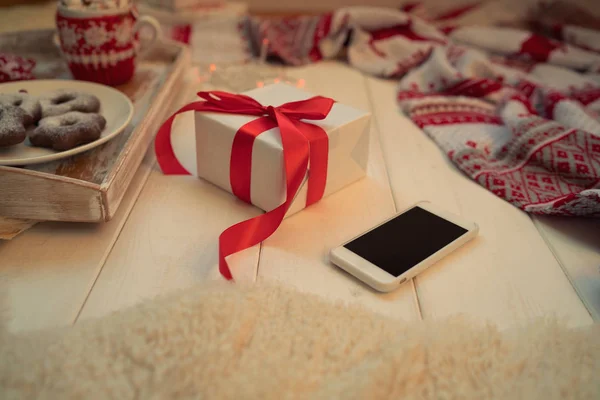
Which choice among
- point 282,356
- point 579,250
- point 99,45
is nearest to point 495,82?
point 579,250

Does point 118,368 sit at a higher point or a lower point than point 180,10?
higher

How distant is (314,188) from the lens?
0.80 metres

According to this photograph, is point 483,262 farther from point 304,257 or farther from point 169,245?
point 169,245

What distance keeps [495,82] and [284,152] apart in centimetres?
70

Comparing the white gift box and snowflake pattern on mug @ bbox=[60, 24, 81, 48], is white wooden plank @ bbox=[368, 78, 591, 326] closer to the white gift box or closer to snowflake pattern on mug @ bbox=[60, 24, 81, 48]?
the white gift box

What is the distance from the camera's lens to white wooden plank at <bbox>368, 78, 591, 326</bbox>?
652 mm

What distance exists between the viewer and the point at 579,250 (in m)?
0.77

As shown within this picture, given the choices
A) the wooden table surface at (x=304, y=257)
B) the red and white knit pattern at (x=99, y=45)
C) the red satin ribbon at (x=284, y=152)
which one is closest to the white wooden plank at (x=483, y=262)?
the wooden table surface at (x=304, y=257)

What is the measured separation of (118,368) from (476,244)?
0.48 m

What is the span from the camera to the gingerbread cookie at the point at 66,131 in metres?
0.76

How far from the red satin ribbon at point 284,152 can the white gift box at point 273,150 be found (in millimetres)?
11

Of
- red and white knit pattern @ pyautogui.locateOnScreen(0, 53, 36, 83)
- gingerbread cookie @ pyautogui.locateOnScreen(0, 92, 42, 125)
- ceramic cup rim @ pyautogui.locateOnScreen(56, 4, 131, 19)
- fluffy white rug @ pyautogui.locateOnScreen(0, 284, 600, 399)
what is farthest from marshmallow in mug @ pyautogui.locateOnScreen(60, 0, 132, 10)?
fluffy white rug @ pyautogui.locateOnScreen(0, 284, 600, 399)

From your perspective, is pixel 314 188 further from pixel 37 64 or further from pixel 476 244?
pixel 37 64

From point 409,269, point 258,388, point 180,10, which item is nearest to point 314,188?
point 409,269
